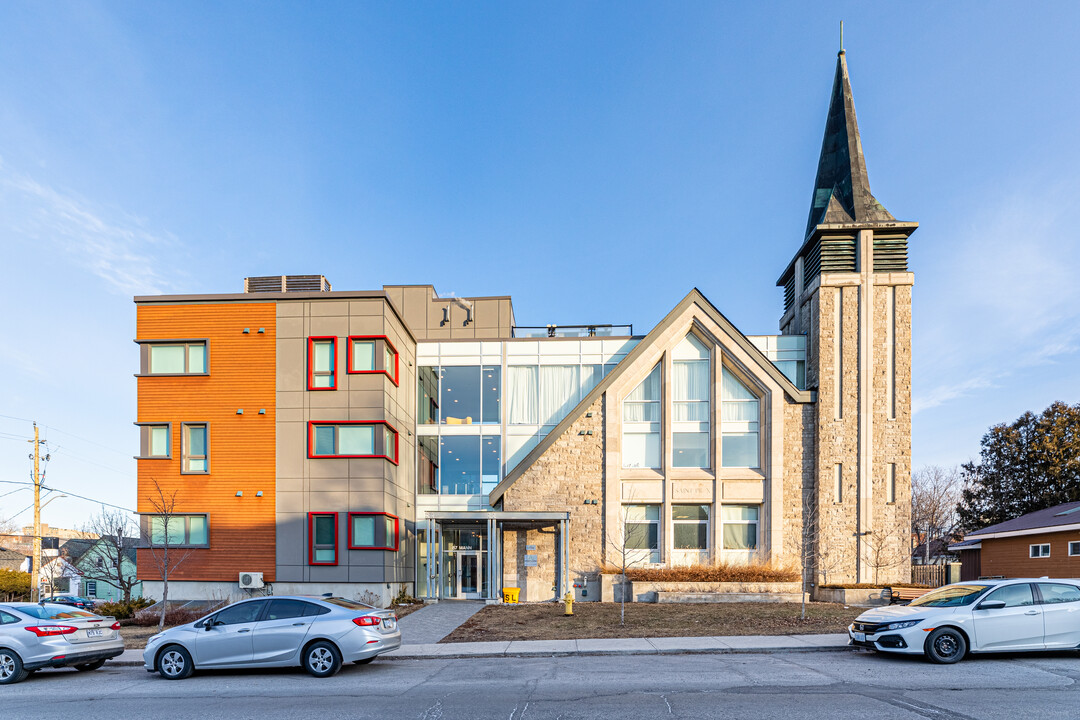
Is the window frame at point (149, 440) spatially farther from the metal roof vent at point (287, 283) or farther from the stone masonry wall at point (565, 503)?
the stone masonry wall at point (565, 503)

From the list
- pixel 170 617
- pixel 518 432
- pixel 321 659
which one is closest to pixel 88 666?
pixel 321 659

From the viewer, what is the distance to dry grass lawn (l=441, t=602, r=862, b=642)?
17.1 m

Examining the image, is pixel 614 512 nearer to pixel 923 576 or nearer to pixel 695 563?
pixel 695 563

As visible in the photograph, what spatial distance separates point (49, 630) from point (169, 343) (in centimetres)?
1522

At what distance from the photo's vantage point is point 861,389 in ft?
96.8

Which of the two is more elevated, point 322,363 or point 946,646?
point 322,363

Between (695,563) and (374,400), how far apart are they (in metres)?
13.8

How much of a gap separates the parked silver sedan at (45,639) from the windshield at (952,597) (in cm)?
1479

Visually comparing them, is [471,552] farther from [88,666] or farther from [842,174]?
[842,174]

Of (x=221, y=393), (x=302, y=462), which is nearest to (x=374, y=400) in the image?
(x=302, y=462)

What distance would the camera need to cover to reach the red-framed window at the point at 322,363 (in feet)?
84.1

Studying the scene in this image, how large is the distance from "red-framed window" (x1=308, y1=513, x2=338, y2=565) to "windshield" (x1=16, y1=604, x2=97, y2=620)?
1136 centimetres

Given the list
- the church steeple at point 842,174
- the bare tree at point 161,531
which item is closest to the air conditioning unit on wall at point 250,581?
the bare tree at point 161,531

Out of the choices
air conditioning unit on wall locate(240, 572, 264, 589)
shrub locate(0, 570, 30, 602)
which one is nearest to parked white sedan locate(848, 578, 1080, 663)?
air conditioning unit on wall locate(240, 572, 264, 589)
